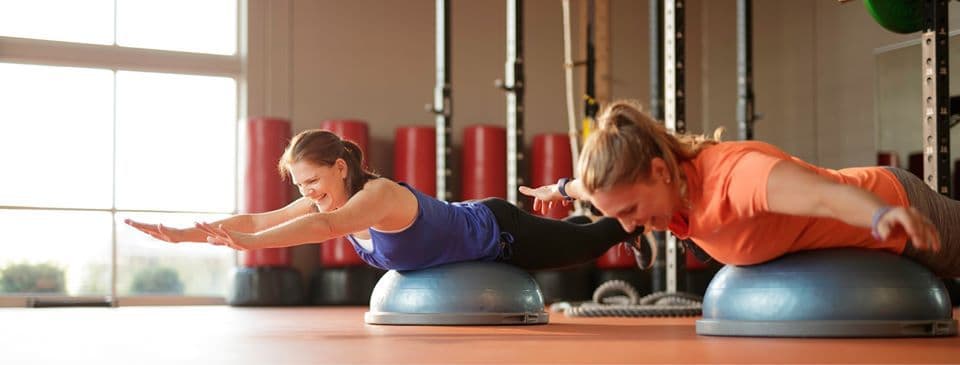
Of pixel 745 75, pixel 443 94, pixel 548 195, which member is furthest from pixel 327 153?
pixel 745 75

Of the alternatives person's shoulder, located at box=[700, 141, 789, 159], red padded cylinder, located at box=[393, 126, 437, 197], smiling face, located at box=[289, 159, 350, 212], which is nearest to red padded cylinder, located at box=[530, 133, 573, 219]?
red padded cylinder, located at box=[393, 126, 437, 197]

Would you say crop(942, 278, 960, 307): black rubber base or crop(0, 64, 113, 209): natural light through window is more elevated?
crop(0, 64, 113, 209): natural light through window

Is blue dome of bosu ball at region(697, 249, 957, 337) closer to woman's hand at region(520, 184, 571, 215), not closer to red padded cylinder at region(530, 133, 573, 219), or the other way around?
woman's hand at region(520, 184, 571, 215)

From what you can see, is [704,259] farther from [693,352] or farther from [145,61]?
[145,61]

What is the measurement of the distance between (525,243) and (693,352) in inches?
55.9

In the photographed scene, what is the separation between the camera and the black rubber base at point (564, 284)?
700 centimetres

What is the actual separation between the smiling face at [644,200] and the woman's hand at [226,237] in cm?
90

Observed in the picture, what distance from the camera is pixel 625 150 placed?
2.09m

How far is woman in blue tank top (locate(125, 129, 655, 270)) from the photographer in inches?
108

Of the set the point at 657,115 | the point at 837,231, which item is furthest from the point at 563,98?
the point at 837,231

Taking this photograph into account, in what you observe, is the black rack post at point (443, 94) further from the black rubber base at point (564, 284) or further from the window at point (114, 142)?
the window at point (114, 142)

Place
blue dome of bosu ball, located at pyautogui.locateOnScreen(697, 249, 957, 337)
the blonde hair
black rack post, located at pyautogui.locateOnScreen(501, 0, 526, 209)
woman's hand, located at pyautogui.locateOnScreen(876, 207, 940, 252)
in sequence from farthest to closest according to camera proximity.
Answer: black rack post, located at pyautogui.locateOnScreen(501, 0, 526, 209), blue dome of bosu ball, located at pyautogui.locateOnScreen(697, 249, 957, 337), the blonde hair, woman's hand, located at pyautogui.locateOnScreen(876, 207, 940, 252)

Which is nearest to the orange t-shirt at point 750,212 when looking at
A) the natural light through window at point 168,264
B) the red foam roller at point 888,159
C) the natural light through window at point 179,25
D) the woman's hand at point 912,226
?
the woman's hand at point 912,226

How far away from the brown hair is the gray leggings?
145 centimetres
